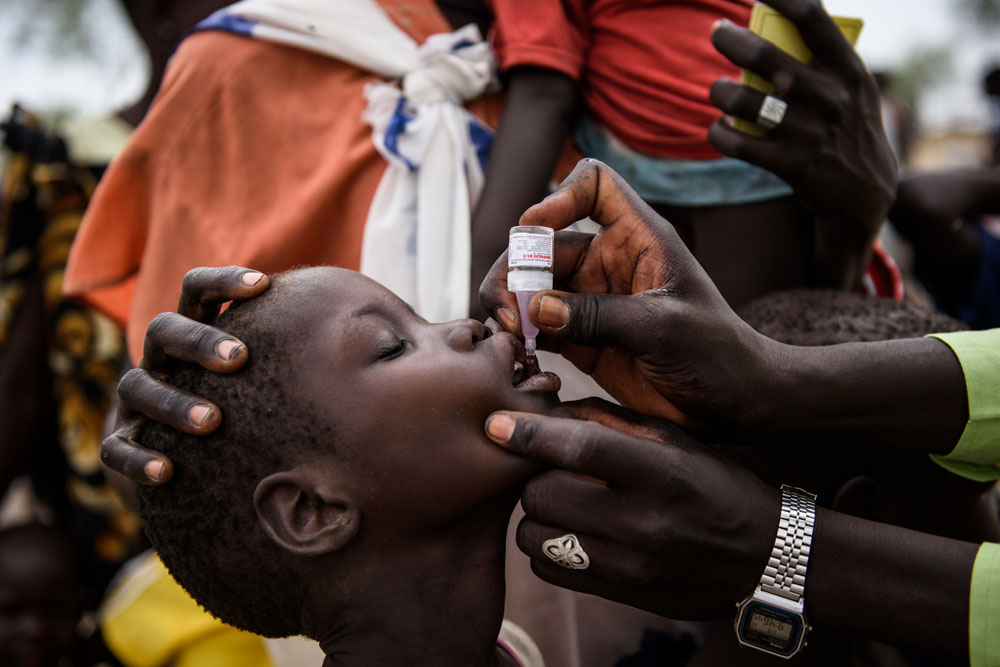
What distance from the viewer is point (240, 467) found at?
1353 mm

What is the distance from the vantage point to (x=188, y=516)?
140 centimetres

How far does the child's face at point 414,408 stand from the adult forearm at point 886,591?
0.56 meters

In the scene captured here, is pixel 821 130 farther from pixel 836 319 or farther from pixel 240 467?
pixel 240 467

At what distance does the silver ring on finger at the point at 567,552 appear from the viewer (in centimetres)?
126

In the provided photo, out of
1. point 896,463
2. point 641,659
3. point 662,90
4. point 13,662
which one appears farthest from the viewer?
point 13,662

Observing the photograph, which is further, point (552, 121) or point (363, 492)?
point (552, 121)

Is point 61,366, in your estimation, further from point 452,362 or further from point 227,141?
point 452,362

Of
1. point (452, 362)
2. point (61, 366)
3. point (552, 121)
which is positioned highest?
point (552, 121)

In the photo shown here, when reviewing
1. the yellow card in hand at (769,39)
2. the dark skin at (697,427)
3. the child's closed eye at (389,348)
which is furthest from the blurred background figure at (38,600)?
A: the yellow card in hand at (769,39)

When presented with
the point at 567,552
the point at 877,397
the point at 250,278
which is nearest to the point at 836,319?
the point at 877,397

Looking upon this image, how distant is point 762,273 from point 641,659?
1092mm

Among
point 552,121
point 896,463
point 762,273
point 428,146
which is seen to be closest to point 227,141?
point 428,146

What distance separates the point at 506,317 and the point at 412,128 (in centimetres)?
75

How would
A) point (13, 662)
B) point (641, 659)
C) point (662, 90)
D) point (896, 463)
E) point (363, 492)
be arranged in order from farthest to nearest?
point (13, 662) → point (662, 90) → point (641, 659) → point (896, 463) → point (363, 492)
